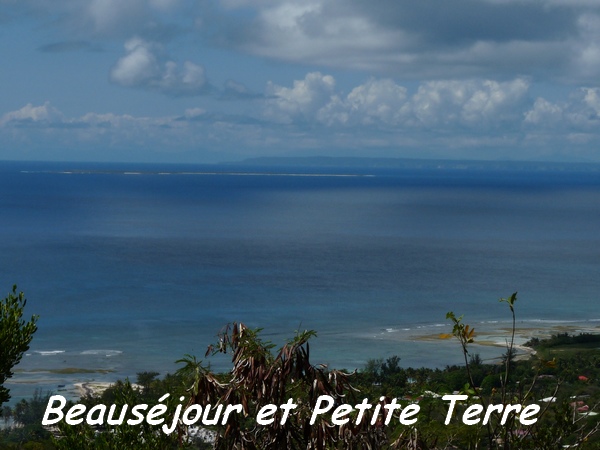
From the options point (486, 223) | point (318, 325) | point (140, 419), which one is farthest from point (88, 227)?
point (140, 419)

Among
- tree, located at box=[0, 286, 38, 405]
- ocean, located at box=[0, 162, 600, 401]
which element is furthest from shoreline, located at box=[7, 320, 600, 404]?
tree, located at box=[0, 286, 38, 405]

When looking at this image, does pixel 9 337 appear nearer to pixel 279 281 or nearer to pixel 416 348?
pixel 416 348

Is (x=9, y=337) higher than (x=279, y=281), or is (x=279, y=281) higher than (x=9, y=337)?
(x=9, y=337)

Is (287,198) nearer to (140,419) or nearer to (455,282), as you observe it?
(455,282)

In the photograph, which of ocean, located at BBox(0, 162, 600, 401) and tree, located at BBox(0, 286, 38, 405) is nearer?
tree, located at BBox(0, 286, 38, 405)

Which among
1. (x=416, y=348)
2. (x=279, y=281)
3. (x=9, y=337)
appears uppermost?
(x=9, y=337)

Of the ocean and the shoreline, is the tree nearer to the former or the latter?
the shoreline

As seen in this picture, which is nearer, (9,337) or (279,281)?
(9,337)

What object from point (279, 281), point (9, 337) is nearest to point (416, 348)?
point (279, 281)
